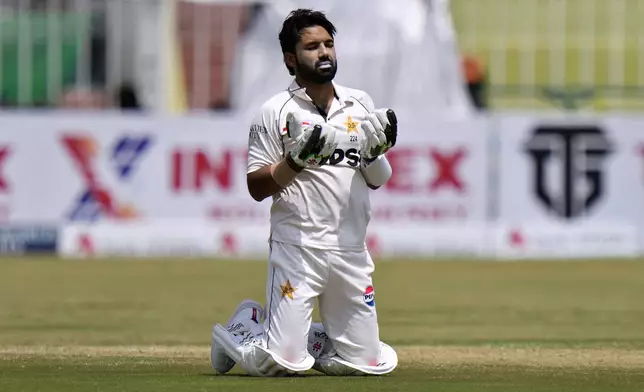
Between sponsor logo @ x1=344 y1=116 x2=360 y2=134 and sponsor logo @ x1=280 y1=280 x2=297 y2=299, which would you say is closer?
sponsor logo @ x1=280 y1=280 x2=297 y2=299

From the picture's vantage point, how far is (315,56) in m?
7.18

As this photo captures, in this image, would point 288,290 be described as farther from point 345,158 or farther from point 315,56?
point 315,56

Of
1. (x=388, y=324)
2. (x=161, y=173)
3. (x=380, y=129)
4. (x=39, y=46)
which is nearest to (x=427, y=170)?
(x=161, y=173)

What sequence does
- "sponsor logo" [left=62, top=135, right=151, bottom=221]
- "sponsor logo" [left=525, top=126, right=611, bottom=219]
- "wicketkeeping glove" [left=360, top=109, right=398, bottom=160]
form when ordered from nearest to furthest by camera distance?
"wicketkeeping glove" [left=360, top=109, right=398, bottom=160] → "sponsor logo" [left=62, top=135, right=151, bottom=221] → "sponsor logo" [left=525, top=126, right=611, bottom=219]

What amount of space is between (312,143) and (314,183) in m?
0.41

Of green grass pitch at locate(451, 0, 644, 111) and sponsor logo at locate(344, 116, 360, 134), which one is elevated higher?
green grass pitch at locate(451, 0, 644, 111)

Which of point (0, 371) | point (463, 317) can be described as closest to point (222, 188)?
point (463, 317)

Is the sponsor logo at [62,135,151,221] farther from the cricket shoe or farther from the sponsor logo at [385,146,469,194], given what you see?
the cricket shoe

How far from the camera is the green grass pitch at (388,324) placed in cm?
708

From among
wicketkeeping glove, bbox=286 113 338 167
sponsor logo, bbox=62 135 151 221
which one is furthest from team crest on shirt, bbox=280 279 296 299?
sponsor logo, bbox=62 135 151 221

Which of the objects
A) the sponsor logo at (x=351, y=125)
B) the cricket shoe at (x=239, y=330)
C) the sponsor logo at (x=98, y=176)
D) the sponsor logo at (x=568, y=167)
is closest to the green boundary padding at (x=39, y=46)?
the sponsor logo at (x=98, y=176)

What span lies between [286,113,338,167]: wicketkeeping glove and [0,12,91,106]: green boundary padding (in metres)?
13.1

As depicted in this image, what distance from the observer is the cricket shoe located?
7262 millimetres

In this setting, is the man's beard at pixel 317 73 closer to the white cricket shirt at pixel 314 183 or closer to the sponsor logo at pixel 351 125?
the white cricket shirt at pixel 314 183
